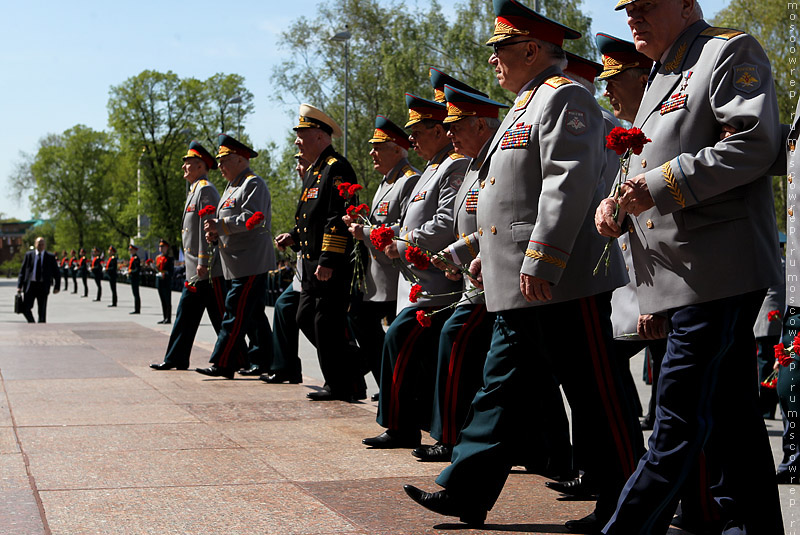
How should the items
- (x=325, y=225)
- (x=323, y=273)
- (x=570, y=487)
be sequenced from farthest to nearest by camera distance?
(x=325, y=225) < (x=323, y=273) < (x=570, y=487)

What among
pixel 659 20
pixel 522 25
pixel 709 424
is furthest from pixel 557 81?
pixel 709 424

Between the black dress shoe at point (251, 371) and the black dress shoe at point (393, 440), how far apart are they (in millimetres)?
4281

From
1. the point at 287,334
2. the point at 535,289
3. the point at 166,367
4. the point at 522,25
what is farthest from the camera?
the point at 166,367

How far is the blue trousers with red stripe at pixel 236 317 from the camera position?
9.95m

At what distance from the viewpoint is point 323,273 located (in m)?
8.16

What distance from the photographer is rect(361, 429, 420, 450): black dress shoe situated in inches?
250

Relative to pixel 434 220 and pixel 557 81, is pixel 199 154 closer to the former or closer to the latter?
pixel 434 220

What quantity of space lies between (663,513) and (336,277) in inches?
193

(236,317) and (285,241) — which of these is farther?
(236,317)

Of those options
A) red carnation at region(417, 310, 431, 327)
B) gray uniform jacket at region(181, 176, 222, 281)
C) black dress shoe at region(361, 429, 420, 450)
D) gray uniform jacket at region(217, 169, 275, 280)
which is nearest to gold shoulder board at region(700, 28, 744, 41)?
red carnation at region(417, 310, 431, 327)

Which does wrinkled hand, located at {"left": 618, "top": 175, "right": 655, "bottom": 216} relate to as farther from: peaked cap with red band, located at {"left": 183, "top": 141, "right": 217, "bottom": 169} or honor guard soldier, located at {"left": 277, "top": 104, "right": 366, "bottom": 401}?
peaked cap with red band, located at {"left": 183, "top": 141, "right": 217, "bottom": 169}

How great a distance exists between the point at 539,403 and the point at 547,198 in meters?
0.85

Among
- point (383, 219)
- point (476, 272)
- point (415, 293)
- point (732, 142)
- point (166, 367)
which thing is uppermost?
point (732, 142)

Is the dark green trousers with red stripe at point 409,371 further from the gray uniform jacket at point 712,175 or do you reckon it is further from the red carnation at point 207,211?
the red carnation at point 207,211
